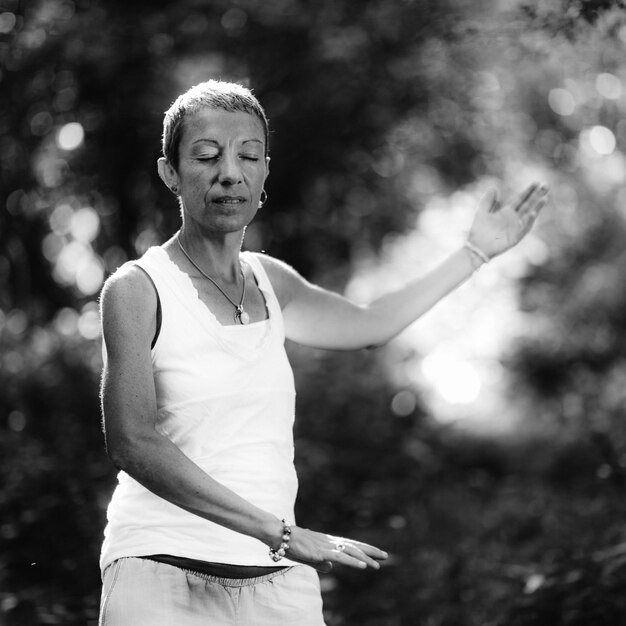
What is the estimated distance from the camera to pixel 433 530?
6.12 m

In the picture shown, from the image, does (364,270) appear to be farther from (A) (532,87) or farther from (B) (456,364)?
(A) (532,87)

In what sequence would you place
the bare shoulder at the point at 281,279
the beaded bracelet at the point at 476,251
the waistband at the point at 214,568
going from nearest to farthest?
the waistband at the point at 214,568 < the bare shoulder at the point at 281,279 < the beaded bracelet at the point at 476,251

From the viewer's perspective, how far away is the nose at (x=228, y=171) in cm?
236

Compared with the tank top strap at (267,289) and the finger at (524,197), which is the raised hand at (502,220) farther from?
the tank top strap at (267,289)

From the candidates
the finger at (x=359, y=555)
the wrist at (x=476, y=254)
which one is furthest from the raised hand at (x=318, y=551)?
the wrist at (x=476, y=254)

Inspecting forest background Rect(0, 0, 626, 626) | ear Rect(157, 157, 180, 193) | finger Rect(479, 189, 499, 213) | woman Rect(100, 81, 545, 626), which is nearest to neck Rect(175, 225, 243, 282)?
woman Rect(100, 81, 545, 626)

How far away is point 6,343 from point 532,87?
6259mm

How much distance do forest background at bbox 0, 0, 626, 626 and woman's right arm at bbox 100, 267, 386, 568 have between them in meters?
2.33

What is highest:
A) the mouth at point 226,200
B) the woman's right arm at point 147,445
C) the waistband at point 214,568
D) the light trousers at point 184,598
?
the mouth at point 226,200

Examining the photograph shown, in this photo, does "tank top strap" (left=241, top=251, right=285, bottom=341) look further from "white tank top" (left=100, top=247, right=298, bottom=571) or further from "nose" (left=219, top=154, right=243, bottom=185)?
"nose" (left=219, top=154, right=243, bottom=185)

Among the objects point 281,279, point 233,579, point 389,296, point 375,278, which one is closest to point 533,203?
point 389,296

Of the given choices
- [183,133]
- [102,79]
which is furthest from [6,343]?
[183,133]

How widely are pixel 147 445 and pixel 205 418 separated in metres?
0.18

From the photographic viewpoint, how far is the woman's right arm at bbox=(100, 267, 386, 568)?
2.08 m
